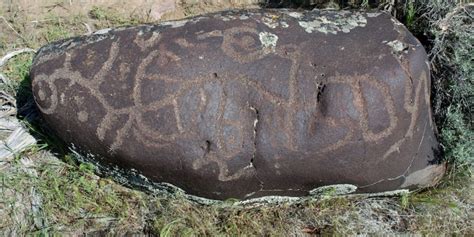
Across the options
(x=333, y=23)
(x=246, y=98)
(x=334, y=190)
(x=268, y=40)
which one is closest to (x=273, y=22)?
(x=268, y=40)

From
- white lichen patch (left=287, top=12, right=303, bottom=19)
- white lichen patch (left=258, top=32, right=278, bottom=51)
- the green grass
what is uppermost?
white lichen patch (left=287, top=12, right=303, bottom=19)

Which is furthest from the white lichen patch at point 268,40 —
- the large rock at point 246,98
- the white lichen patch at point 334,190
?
the white lichen patch at point 334,190

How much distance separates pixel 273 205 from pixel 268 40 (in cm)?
90

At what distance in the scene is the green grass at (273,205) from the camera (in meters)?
2.81

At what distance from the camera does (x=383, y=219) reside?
2951 mm

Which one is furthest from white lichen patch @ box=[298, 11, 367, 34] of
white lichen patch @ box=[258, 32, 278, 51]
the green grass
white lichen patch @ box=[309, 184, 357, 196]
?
white lichen patch @ box=[309, 184, 357, 196]

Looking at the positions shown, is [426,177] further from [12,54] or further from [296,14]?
[12,54]

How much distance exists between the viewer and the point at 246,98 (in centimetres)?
241

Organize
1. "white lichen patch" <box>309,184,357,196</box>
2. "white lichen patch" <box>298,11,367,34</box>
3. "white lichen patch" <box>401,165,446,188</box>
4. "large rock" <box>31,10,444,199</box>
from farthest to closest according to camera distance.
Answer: "white lichen patch" <box>401,165,446,188</box> < "white lichen patch" <box>309,184,357,196</box> < "white lichen patch" <box>298,11,367,34</box> < "large rock" <box>31,10,444,199</box>

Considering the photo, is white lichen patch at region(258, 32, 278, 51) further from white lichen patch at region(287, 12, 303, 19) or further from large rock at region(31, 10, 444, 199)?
white lichen patch at region(287, 12, 303, 19)

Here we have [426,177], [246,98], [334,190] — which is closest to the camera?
[246,98]

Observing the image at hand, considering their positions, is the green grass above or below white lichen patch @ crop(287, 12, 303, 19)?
below

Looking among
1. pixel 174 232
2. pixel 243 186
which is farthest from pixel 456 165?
pixel 174 232

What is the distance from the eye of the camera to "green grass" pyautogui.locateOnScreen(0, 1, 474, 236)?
111 inches
